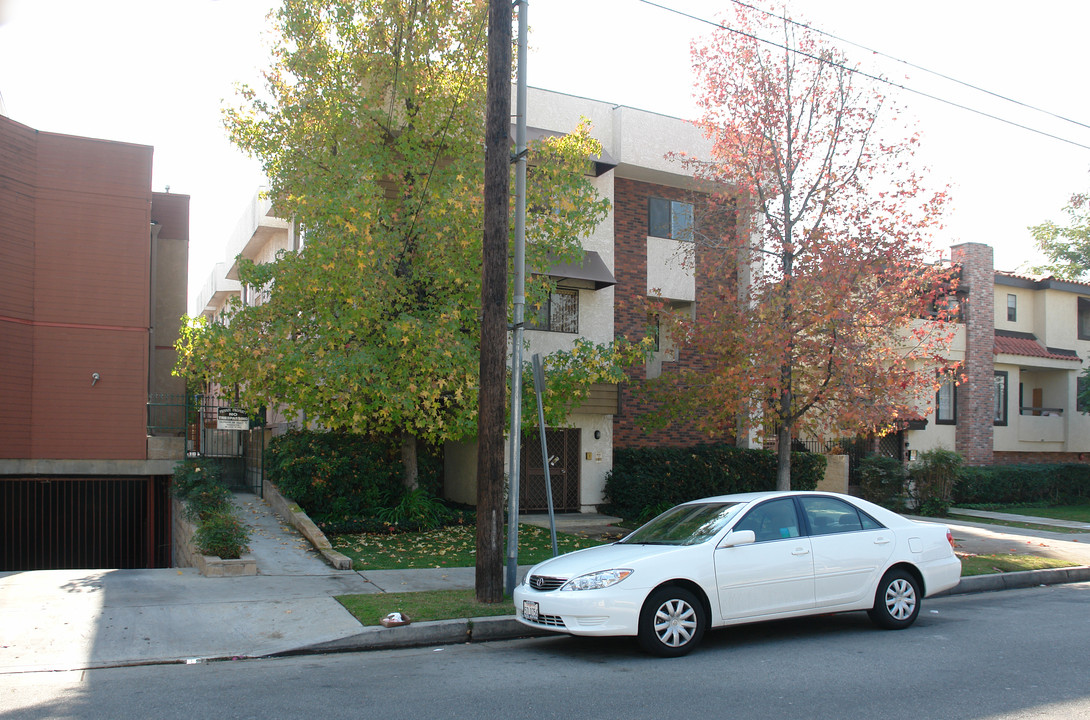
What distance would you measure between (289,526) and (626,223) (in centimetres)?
1071

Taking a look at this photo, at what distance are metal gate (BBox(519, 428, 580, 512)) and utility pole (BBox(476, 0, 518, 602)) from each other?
390 inches

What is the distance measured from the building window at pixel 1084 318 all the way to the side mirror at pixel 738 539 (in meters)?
29.7

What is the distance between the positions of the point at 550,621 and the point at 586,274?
12.1 meters

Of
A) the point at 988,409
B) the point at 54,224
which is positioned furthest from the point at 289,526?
the point at 988,409

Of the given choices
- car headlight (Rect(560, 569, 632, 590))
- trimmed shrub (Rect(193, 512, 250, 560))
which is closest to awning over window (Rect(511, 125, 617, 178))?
trimmed shrub (Rect(193, 512, 250, 560))

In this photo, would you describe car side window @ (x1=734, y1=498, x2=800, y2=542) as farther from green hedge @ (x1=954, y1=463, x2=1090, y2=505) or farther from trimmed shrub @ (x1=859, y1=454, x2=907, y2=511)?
green hedge @ (x1=954, y1=463, x2=1090, y2=505)

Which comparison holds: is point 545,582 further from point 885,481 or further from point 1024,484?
point 1024,484

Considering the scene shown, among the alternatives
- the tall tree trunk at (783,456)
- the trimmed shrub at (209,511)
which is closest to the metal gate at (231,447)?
the trimmed shrub at (209,511)

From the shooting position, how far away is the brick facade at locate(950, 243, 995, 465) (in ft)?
90.5

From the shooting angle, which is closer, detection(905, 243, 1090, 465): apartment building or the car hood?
the car hood

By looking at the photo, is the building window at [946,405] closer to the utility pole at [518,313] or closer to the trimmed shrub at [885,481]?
the trimmed shrub at [885,481]

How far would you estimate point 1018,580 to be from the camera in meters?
12.0

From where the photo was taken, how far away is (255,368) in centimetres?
1375

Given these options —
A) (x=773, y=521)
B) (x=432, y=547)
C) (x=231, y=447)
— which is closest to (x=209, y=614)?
(x=432, y=547)
